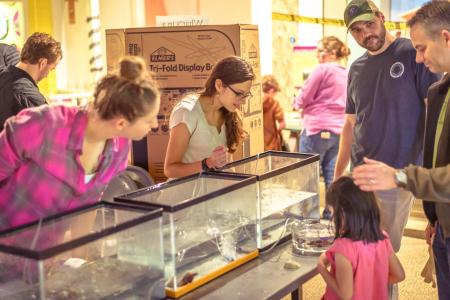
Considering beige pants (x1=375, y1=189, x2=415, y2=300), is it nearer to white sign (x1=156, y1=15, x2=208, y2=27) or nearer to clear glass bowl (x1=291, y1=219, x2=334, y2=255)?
clear glass bowl (x1=291, y1=219, x2=334, y2=255)

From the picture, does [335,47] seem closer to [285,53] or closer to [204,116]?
[285,53]

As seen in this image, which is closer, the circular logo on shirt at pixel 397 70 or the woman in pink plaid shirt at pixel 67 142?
the woman in pink plaid shirt at pixel 67 142

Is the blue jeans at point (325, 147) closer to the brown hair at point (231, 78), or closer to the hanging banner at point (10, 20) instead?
the brown hair at point (231, 78)

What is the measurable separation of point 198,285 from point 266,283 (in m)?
0.21

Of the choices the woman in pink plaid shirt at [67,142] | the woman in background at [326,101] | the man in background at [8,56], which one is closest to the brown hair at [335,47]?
the woman in background at [326,101]

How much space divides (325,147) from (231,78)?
2.72 m

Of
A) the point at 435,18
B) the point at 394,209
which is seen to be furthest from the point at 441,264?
the point at 435,18

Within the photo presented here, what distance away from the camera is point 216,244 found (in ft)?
6.77

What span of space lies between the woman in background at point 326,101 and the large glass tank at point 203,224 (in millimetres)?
2963

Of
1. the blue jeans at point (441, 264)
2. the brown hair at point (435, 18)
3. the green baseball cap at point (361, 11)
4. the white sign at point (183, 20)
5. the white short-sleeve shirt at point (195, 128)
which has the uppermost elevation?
the white sign at point (183, 20)

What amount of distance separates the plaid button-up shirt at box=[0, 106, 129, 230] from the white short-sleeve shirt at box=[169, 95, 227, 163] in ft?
2.30

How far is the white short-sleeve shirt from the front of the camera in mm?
2561

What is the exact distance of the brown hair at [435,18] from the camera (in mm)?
1984

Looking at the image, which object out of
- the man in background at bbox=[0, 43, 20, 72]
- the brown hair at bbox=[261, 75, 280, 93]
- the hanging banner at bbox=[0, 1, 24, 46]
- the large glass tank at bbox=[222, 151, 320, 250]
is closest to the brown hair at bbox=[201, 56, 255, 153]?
the large glass tank at bbox=[222, 151, 320, 250]
